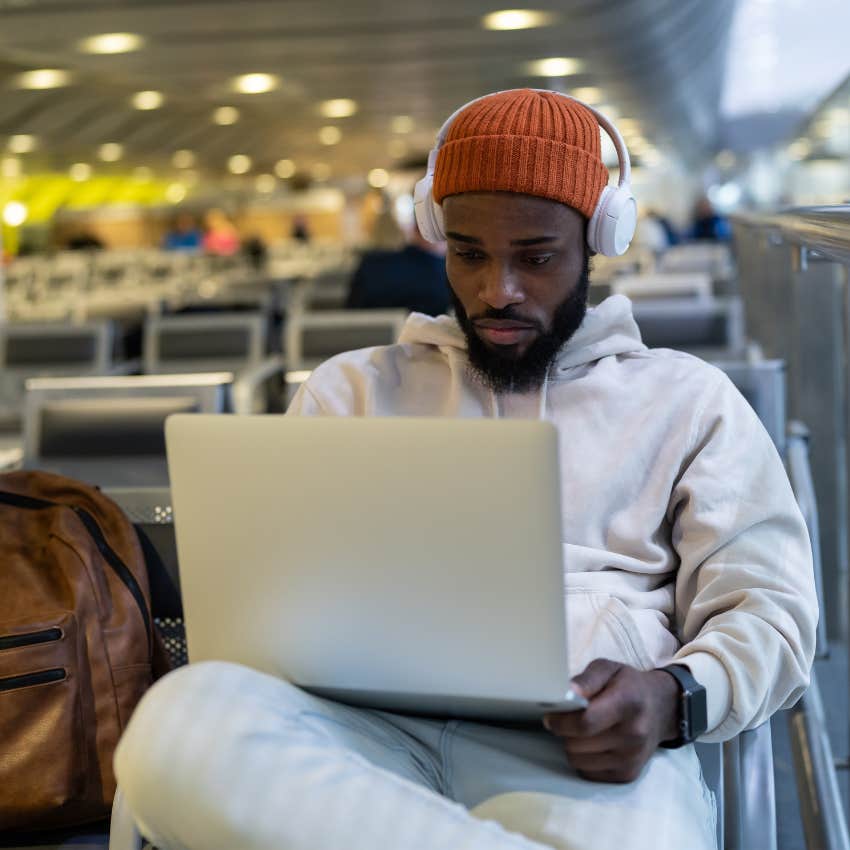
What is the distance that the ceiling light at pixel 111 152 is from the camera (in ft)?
71.3

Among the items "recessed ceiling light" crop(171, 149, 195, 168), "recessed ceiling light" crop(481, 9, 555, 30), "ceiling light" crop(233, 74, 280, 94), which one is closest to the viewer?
"recessed ceiling light" crop(481, 9, 555, 30)

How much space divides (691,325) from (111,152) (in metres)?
20.4

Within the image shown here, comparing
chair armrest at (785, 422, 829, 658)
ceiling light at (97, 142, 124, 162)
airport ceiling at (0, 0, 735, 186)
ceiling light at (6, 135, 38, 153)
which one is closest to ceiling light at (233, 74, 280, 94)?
airport ceiling at (0, 0, 735, 186)

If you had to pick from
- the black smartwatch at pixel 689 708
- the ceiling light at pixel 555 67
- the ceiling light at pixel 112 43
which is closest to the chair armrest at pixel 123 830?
the black smartwatch at pixel 689 708

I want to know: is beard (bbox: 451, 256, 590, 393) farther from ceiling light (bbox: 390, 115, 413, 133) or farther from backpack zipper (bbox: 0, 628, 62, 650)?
ceiling light (bbox: 390, 115, 413, 133)

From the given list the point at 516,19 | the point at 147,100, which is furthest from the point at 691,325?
the point at 147,100

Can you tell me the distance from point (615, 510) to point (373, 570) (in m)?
0.52

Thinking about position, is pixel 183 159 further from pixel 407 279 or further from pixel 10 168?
pixel 407 279

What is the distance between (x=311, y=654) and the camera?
56.1 inches

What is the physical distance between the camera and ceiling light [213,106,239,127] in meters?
17.5

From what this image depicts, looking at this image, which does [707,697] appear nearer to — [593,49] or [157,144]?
[593,49]

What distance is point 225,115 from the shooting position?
1839 centimetres

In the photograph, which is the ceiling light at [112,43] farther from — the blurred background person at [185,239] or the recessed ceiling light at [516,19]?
the blurred background person at [185,239]

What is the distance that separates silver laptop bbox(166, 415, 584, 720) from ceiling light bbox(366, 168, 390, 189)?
34226mm
